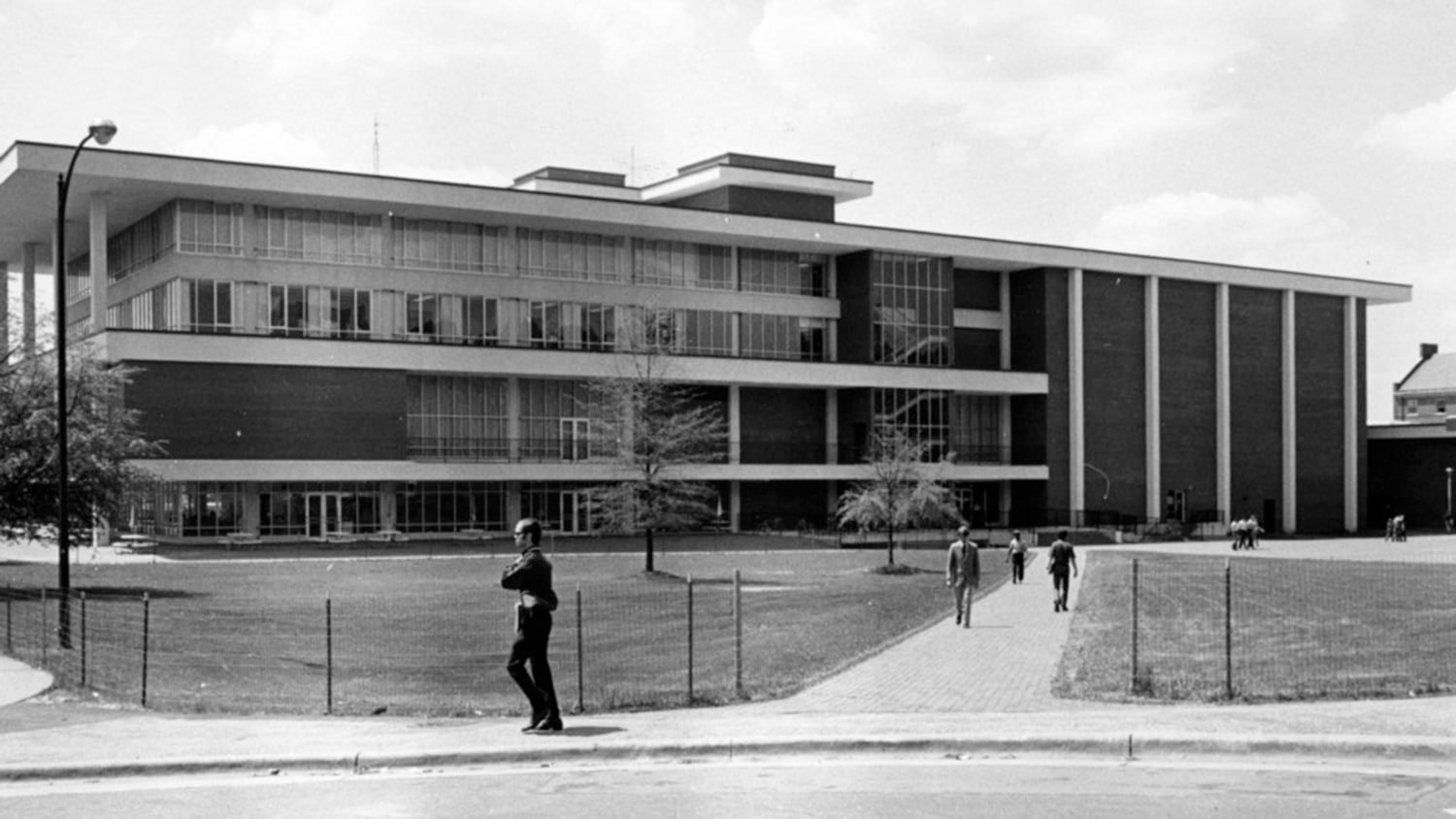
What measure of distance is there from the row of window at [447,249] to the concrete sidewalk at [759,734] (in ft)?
161

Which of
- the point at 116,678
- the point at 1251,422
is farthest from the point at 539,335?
the point at 116,678

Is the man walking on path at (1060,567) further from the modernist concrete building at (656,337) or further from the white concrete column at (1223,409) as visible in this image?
the white concrete column at (1223,409)

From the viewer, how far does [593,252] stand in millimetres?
73375

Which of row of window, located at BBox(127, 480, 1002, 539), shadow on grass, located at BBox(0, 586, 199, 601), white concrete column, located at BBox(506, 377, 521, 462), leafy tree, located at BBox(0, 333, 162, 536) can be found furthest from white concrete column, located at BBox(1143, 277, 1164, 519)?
leafy tree, located at BBox(0, 333, 162, 536)

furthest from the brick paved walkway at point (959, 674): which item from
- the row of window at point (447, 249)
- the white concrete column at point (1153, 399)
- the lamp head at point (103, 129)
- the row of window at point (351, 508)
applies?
the white concrete column at point (1153, 399)

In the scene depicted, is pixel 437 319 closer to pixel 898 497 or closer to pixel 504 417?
pixel 504 417

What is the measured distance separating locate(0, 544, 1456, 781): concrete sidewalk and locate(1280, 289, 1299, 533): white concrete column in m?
81.4

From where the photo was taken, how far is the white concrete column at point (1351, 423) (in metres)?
96.6

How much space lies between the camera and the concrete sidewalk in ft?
42.7

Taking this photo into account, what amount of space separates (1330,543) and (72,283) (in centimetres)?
6362

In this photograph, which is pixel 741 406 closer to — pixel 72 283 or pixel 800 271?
pixel 800 271

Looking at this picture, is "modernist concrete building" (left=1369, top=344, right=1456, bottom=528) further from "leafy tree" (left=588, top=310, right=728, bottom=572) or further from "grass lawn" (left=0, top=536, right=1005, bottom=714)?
"leafy tree" (left=588, top=310, right=728, bottom=572)

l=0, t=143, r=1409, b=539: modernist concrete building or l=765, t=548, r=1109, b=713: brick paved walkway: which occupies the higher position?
l=0, t=143, r=1409, b=539: modernist concrete building

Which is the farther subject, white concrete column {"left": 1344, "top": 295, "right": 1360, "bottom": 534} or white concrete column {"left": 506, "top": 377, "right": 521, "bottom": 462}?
white concrete column {"left": 1344, "top": 295, "right": 1360, "bottom": 534}
